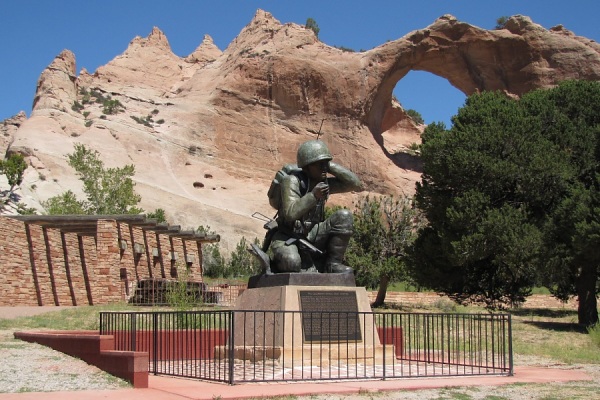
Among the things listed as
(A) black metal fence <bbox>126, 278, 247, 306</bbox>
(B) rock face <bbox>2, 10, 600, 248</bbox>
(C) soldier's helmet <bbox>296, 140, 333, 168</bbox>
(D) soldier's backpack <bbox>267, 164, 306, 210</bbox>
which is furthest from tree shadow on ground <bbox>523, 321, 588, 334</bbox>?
(B) rock face <bbox>2, 10, 600, 248</bbox>

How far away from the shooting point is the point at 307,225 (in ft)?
39.1

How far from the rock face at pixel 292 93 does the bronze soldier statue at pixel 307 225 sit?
1859 inches

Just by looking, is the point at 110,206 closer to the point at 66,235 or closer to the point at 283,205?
the point at 66,235

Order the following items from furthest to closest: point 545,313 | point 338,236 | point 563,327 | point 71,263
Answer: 1. point 545,313
2. point 71,263
3. point 563,327
4. point 338,236

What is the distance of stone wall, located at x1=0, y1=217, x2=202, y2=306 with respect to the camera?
25.6 metres

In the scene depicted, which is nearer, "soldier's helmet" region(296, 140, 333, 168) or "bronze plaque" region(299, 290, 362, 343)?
"bronze plaque" region(299, 290, 362, 343)

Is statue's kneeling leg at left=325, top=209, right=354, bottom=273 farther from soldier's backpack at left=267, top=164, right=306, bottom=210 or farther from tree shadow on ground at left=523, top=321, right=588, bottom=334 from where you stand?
tree shadow on ground at left=523, top=321, right=588, bottom=334

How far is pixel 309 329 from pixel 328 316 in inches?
15.4

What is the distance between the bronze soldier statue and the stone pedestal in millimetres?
506

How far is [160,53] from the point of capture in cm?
7812

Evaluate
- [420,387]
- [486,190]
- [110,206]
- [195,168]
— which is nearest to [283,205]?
[420,387]

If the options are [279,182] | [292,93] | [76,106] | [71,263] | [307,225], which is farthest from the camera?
[292,93]

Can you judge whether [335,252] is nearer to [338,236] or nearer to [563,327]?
[338,236]


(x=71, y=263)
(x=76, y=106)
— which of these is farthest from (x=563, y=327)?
(x=76, y=106)
